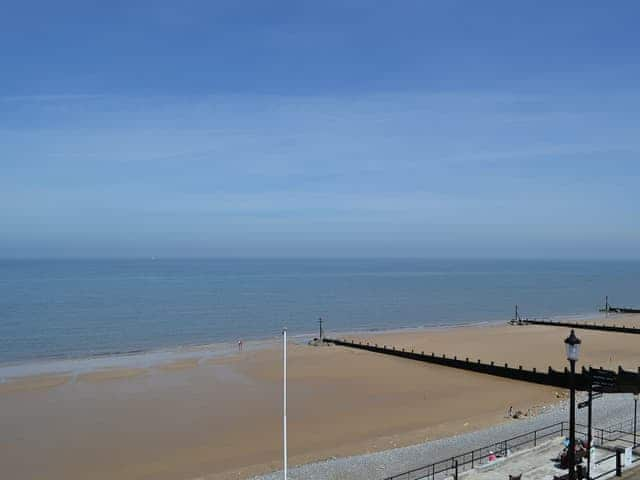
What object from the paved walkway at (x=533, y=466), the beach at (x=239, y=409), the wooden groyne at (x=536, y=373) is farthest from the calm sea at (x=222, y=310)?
the paved walkway at (x=533, y=466)

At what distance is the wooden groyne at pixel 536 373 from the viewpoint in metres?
16.7

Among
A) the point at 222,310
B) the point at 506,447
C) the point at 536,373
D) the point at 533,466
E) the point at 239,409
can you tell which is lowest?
the point at 222,310

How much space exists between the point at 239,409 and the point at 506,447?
14117mm

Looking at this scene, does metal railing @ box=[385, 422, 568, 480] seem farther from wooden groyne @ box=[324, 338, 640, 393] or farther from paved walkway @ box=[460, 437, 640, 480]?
wooden groyne @ box=[324, 338, 640, 393]

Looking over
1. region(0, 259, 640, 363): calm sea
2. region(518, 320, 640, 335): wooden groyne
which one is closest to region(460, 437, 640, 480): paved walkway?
region(0, 259, 640, 363): calm sea

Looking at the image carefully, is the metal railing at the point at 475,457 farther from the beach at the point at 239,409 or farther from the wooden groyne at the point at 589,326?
the wooden groyne at the point at 589,326

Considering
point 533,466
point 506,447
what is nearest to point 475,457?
point 506,447

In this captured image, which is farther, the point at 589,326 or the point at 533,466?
the point at 589,326

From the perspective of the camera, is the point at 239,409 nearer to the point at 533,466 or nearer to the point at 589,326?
the point at 533,466

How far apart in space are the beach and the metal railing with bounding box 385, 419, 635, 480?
321cm

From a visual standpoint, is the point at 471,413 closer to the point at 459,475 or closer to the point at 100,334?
the point at 459,475

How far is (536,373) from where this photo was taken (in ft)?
119

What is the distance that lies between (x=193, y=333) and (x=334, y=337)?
15256 mm

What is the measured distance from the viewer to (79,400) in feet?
108
